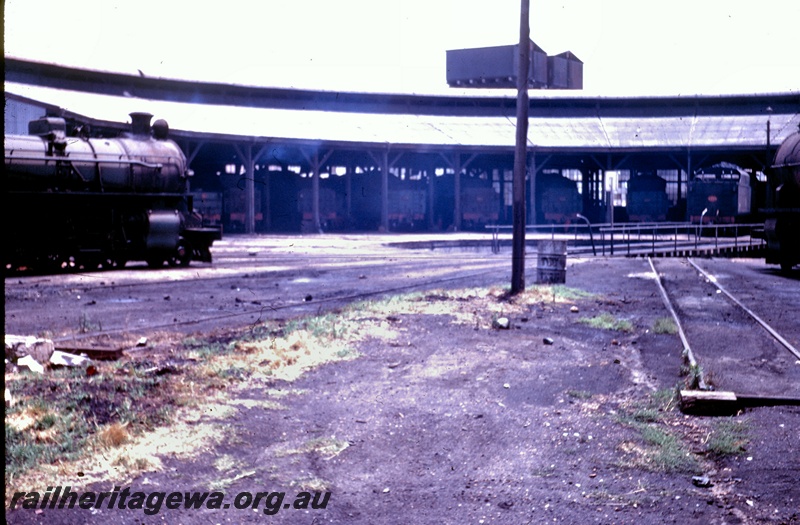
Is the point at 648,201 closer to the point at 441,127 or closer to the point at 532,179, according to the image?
the point at 532,179

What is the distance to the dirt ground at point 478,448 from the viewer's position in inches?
156

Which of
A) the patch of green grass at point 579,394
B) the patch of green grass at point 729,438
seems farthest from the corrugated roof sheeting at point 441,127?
the patch of green grass at point 729,438

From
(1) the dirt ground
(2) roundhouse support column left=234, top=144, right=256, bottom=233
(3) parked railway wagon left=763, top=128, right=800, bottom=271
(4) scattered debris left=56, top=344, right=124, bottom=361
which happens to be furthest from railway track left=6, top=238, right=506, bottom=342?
(2) roundhouse support column left=234, top=144, right=256, bottom=233

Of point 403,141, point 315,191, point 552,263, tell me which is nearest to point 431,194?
point 403,141

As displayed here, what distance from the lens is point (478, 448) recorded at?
16.5 ft

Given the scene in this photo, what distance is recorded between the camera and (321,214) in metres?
39.6

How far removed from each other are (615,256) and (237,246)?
1341cm

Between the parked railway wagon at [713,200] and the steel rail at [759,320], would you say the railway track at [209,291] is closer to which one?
the steel rail at [759,320]

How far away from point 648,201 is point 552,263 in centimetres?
2667

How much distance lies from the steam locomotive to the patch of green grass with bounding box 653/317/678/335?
40.8ft

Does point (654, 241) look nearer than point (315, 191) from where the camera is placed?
Yes

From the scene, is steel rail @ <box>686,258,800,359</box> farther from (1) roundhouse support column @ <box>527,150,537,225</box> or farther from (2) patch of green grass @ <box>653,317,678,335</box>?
→ (1) roundhouse support column @ <box>527,150,537,225</box>

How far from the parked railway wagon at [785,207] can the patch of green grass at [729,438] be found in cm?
1367

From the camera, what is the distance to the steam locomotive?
16.3 meters
